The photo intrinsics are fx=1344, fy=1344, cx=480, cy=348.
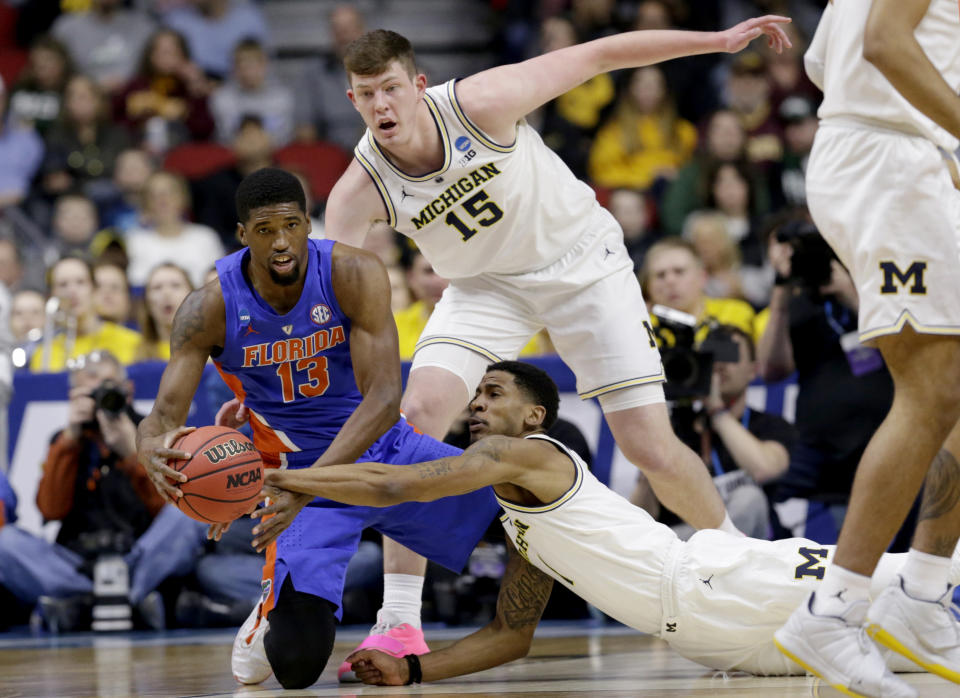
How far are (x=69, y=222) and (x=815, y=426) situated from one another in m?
6.59

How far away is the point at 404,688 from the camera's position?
4566 mm

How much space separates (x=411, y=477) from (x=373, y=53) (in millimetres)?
1727

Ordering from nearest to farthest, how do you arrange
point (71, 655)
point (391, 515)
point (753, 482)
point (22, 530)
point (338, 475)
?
point (338, 475) → point (391, 515) → point (71, 655) → point (753, 482) → point (22, 530)

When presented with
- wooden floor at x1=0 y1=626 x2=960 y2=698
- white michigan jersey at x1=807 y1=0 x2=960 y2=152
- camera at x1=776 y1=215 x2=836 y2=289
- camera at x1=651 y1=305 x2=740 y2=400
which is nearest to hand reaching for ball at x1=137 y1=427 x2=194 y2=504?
wooden floor at x1=0 y1=626 x2=960 y2=698

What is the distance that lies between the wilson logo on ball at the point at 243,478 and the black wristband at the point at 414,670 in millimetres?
913

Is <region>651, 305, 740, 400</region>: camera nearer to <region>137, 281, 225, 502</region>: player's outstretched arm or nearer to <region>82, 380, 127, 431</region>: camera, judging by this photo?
<region>137, 281, 225, 502</region>: player's outstretched arm

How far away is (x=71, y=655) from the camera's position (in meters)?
6.15

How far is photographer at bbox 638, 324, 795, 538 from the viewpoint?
6.66 metres

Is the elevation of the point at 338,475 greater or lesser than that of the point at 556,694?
greater

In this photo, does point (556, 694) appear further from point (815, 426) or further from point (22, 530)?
point (22, 530)

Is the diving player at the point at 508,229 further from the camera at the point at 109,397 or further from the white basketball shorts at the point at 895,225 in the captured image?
the camera at the point at 109,397

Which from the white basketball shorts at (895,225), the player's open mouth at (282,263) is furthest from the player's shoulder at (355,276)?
the white basketball shorts at (895,225)

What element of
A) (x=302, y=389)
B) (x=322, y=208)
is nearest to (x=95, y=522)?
(x=302, y=389)

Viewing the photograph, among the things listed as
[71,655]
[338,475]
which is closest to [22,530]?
[71,655]
